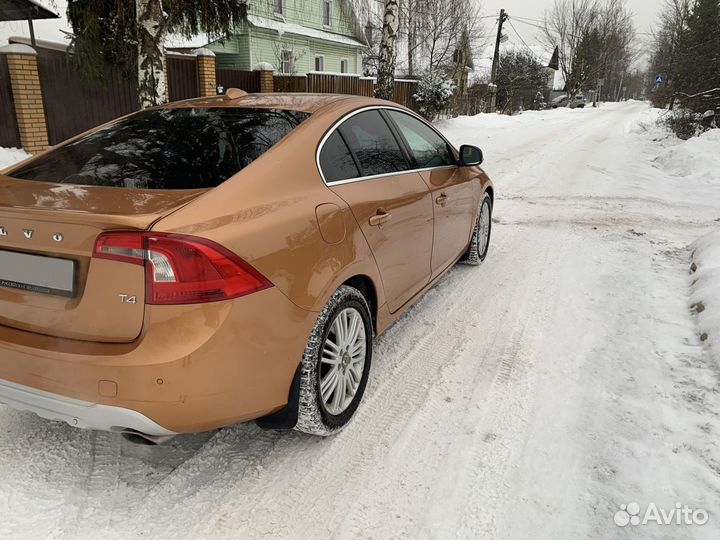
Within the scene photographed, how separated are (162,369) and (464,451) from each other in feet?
4.77

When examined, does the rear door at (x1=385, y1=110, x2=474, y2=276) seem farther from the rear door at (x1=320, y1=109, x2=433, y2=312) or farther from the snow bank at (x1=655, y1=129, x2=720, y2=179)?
the snow bank at (x1=655, y1=129, x2=720, y2=179)

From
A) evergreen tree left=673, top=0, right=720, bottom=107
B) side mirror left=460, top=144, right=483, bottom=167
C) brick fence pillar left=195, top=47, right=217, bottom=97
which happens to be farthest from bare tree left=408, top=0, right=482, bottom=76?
side mirror left=460, top=144, right=483, bottom=167

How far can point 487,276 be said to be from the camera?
4.81 m

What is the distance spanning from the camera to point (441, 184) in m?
3.71

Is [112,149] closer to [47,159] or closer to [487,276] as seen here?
[47,159]

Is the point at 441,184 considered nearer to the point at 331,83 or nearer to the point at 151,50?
the point at 151,50

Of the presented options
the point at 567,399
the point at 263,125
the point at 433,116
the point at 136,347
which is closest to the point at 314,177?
the point at 263,125

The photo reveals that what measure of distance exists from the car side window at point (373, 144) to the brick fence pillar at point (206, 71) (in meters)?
11.0

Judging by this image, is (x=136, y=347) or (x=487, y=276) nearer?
(x=136, y=347)

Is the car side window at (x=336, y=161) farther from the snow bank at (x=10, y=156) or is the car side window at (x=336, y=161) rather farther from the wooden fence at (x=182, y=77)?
the wooden fence at (x=182, y=77)

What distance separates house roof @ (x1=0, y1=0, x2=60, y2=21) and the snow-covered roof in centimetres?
1016

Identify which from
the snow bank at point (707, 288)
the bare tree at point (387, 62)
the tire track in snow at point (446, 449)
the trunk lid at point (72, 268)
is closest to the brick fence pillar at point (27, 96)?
the bare tree at point (387, 62)

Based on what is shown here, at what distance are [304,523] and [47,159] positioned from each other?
2201 mm

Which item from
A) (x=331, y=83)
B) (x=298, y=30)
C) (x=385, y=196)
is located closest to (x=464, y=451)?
(x=385, y=196)
